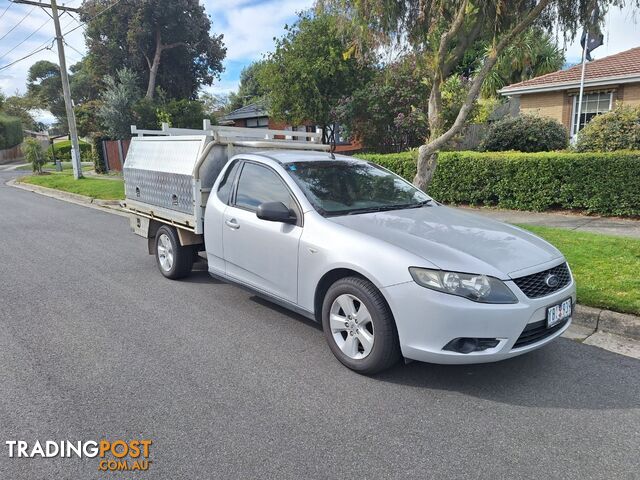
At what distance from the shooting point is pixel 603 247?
6.42 meters

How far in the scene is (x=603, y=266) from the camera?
5566 mm

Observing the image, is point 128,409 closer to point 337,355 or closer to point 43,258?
point 337,355

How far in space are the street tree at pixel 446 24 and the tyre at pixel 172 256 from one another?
4.03m

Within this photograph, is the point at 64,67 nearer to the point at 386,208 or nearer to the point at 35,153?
the point at 35,153

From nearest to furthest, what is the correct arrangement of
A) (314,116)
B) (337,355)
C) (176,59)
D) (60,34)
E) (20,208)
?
1. (337,355)
2. (20,208)
3. (314,116)
4. (60,34)
5. (176,59)

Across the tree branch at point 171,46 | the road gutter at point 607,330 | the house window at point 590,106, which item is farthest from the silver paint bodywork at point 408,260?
the tree branch at point 171,46

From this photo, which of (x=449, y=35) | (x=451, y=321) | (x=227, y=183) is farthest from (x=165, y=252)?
(x=449, y=35)

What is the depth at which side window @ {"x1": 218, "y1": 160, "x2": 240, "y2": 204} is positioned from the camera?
4.93 metres

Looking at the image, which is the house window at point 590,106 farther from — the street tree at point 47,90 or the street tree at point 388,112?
the street tree at point 47,90

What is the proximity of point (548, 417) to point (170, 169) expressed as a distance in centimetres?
471

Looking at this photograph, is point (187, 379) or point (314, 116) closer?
point (187, 379)

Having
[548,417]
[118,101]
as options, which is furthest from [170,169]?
[118,101]

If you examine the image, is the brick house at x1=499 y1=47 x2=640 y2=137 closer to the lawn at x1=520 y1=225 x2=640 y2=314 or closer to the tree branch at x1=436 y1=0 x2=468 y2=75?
the lawn at x1=520 y1=225 x2=640 y2=314

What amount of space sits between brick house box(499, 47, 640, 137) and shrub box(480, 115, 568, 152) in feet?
13.1
